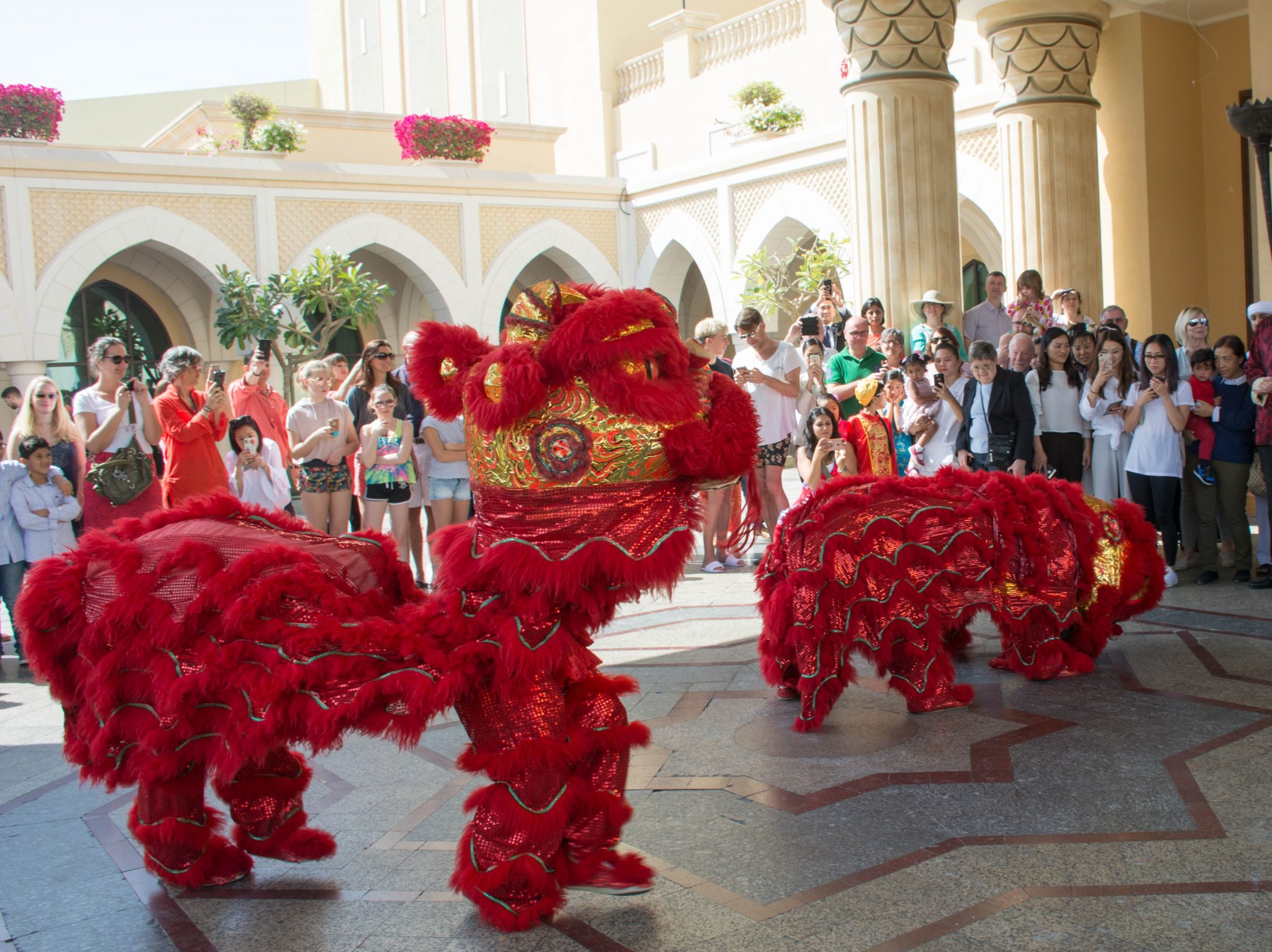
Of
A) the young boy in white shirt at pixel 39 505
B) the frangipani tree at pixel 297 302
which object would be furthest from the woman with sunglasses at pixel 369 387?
the frangipani tree at pixel 297 302

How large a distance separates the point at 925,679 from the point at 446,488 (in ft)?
13.5

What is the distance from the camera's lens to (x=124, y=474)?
6.12 m

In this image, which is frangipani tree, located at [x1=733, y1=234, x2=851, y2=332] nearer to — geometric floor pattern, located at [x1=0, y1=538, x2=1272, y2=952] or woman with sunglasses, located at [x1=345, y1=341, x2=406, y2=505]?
woman with sunglasses, located at [x1=345, y1=341, x2=406, y2=505]

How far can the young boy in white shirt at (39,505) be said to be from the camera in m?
6.03

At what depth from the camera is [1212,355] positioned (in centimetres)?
→ 691

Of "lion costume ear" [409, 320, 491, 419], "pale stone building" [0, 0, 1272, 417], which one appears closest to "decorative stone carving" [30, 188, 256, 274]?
"pale stone building" [0, 0, 1272, 417]

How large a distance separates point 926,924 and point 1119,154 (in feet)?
35.4

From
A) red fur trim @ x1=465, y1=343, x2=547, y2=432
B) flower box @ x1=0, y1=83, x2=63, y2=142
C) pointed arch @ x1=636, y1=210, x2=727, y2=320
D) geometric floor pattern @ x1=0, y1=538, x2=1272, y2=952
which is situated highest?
flower box @ x1=0, y1=83, x2=63, y2=142

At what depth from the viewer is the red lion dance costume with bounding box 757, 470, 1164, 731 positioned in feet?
13.8

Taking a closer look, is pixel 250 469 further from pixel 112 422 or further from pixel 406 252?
pixel 406 252

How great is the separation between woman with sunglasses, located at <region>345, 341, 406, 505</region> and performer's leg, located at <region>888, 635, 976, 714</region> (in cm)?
414

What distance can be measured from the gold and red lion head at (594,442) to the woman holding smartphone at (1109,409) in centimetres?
479

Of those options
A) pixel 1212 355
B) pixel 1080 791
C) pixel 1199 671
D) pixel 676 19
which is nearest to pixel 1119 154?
pixel 1212 355

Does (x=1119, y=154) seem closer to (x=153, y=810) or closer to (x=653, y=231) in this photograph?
(x=653, y=231)
